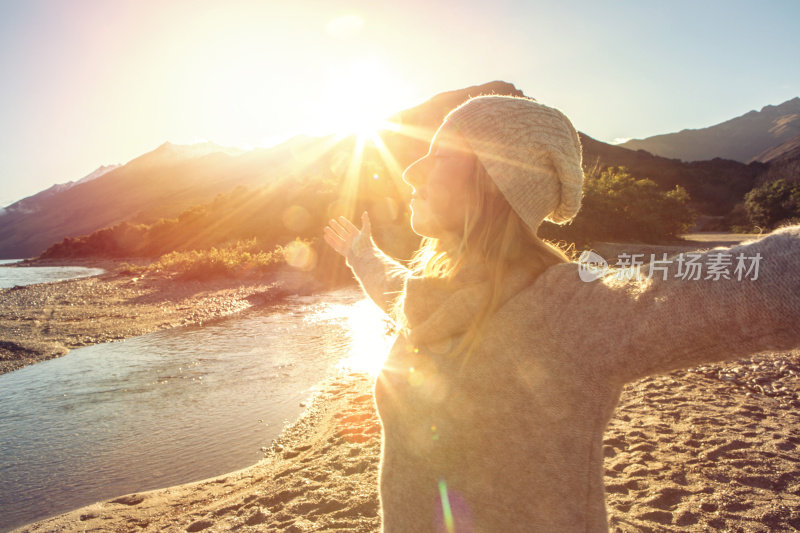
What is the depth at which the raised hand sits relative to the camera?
206 centimetres

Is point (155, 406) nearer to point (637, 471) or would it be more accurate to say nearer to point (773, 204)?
point (637, 471)

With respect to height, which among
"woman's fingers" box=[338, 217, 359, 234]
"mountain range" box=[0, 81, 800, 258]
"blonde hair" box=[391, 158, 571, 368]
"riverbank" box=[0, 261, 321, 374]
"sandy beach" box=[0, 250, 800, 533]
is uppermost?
"mountain range" box=[0, 81, 800, 258]

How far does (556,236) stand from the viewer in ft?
41.5

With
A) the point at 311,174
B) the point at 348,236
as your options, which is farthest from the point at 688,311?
the point at 311,174

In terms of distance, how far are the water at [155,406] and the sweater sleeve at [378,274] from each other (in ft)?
9.97

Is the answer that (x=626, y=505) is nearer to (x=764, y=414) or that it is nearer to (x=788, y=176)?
(x=764, y=414)

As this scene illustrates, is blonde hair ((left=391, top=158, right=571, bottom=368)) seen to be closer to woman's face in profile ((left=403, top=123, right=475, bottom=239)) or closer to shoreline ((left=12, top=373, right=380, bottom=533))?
woman's face in profile ((left=403, top=123, right=475, bottom=239))

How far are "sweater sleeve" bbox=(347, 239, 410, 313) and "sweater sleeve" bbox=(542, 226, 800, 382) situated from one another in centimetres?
79

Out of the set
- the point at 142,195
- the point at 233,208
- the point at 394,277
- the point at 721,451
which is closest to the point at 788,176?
the point at 233,208

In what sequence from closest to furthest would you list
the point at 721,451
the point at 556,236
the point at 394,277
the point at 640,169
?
the point at 394,277, the point at 721,451, the point at 556,236, the point at 640,169

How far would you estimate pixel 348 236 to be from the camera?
2.17 meters

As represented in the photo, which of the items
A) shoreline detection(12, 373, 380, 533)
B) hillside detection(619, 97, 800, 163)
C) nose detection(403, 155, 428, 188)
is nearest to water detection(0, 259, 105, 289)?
shoreline detection(12, 373, 380, 533)

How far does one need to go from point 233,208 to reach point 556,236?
2345 cm

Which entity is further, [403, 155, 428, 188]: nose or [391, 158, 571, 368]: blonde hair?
[403, 155, 428, 188]: nose
